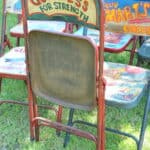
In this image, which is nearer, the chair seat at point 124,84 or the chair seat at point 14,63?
the chair seat at point 124,84

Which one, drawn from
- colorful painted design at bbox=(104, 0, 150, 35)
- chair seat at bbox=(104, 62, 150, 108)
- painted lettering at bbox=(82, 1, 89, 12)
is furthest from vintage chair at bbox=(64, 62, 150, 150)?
painted lettering at bbox=(82, 1, 89, 12)

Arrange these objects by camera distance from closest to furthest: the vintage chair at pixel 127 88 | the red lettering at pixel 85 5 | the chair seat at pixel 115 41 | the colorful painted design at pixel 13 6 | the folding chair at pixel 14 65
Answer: the red lettering at pixel 85 5
the vintage chair at pixel 127 88
the folding chair at pixel 14 65
the chair seat at pixel 115 41
the colorful painted design at pixel 13 6

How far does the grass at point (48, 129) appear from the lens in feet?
8.39

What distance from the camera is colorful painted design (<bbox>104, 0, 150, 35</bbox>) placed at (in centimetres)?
231

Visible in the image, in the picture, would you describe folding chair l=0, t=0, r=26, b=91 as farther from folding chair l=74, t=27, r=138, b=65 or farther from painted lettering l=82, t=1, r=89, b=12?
painted lettering l=82, t=1, r=89, b=12

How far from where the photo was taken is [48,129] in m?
2.72

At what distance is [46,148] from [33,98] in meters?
0.44

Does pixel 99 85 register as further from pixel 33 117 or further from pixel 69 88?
pixel 33 117

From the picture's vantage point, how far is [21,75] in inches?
98.4

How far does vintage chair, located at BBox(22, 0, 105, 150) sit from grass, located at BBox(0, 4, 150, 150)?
412 mm

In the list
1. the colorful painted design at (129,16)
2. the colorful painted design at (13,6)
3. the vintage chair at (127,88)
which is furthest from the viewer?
the colorful painted design at (13,6)

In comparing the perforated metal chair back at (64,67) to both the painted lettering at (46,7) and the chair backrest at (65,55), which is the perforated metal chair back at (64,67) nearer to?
the chair backrest at (65,55)

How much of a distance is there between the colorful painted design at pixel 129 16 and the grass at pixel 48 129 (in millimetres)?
754

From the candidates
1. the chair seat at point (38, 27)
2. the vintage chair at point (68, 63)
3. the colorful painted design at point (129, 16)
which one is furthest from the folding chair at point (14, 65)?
the colorful painted design at point (129, 16)
